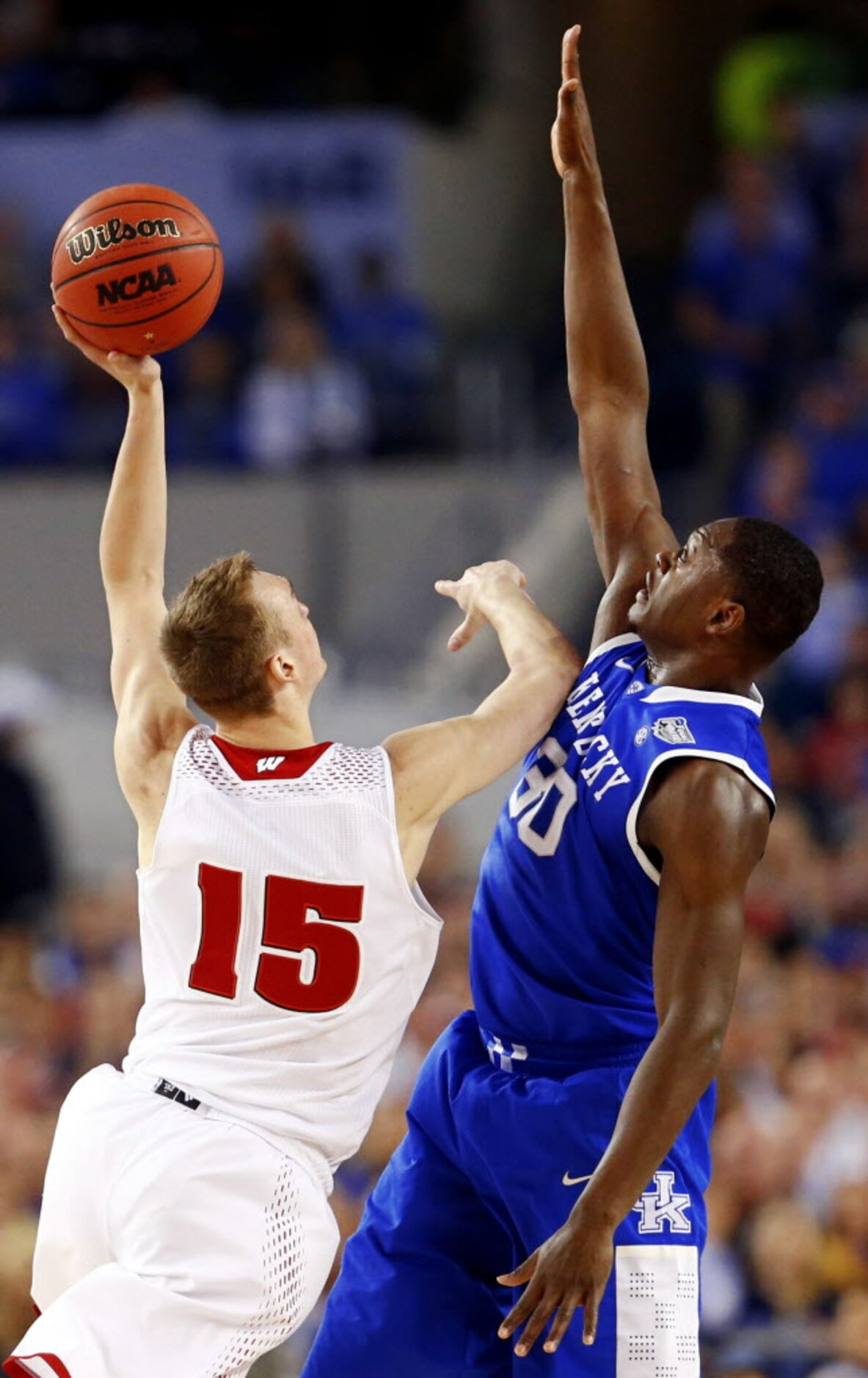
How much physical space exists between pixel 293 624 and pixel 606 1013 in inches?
41.9

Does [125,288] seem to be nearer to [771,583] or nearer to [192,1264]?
[771,583]

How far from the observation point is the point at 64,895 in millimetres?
10891

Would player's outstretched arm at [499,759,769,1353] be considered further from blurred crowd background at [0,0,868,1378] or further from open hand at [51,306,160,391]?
blurred crowd background at [0,0,868,1378]

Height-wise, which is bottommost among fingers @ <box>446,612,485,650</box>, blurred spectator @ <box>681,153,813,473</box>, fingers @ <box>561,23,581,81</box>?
fingers @ <box>446,612,485,650</box>

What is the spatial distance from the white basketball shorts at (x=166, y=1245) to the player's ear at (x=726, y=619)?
4.61 ft

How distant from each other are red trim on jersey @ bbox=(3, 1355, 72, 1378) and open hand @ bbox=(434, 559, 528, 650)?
1841mm

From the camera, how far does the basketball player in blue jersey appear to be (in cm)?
387

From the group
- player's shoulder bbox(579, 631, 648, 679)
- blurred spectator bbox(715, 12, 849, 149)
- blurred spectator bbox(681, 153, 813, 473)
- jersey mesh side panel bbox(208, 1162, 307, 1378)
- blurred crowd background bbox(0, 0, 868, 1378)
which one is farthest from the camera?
blurred spectator bbox(715, 12, 849, 149)

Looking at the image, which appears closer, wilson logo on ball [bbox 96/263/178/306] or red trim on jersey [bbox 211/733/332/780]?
red trim on jersey [bbox 211/733/332/780]

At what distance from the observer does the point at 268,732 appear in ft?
14.0

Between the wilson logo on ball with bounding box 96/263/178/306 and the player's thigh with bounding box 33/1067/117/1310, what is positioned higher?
the wilson logo on ball with bounding box 96/263/178/306

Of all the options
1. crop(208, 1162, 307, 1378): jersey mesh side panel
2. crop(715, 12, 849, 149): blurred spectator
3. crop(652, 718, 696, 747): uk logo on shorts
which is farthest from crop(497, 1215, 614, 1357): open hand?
crop(715, 12, 849, 149): blurred spectator

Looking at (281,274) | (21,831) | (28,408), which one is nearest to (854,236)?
(281,274)

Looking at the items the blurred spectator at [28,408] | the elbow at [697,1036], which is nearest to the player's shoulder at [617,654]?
the elbow at [697,1036]
